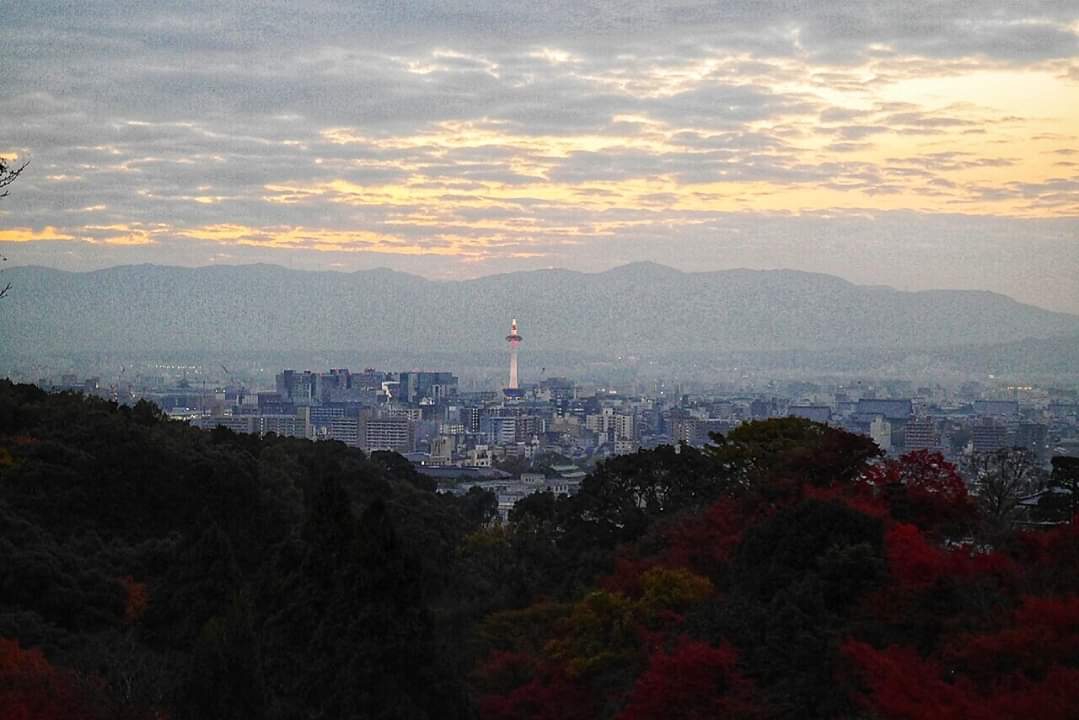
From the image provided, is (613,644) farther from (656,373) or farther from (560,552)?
(656,373)

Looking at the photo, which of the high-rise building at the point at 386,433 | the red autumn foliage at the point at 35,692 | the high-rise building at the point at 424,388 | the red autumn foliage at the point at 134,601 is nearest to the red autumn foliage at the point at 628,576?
the red autumn foliage at the point at 134,601

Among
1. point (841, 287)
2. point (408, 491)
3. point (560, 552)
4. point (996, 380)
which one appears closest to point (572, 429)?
point (996, 380)

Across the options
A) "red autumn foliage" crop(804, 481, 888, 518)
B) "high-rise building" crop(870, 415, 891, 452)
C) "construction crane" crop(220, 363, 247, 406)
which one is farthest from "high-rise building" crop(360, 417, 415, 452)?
"red autumn foliage" crop(804, 481, 888, 518)

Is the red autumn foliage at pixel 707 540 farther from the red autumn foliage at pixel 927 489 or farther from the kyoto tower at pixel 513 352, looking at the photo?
the kyoto tower at pixel 513 352

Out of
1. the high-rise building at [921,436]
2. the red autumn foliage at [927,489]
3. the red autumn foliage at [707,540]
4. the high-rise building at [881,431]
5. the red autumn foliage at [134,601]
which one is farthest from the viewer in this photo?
the high-rise building at [881,431]

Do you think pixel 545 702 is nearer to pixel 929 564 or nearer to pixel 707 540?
pixel 707 540

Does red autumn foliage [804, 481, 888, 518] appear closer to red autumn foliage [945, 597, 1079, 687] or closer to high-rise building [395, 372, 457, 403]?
red autumn foliage [945, 597, 1079, 687]
